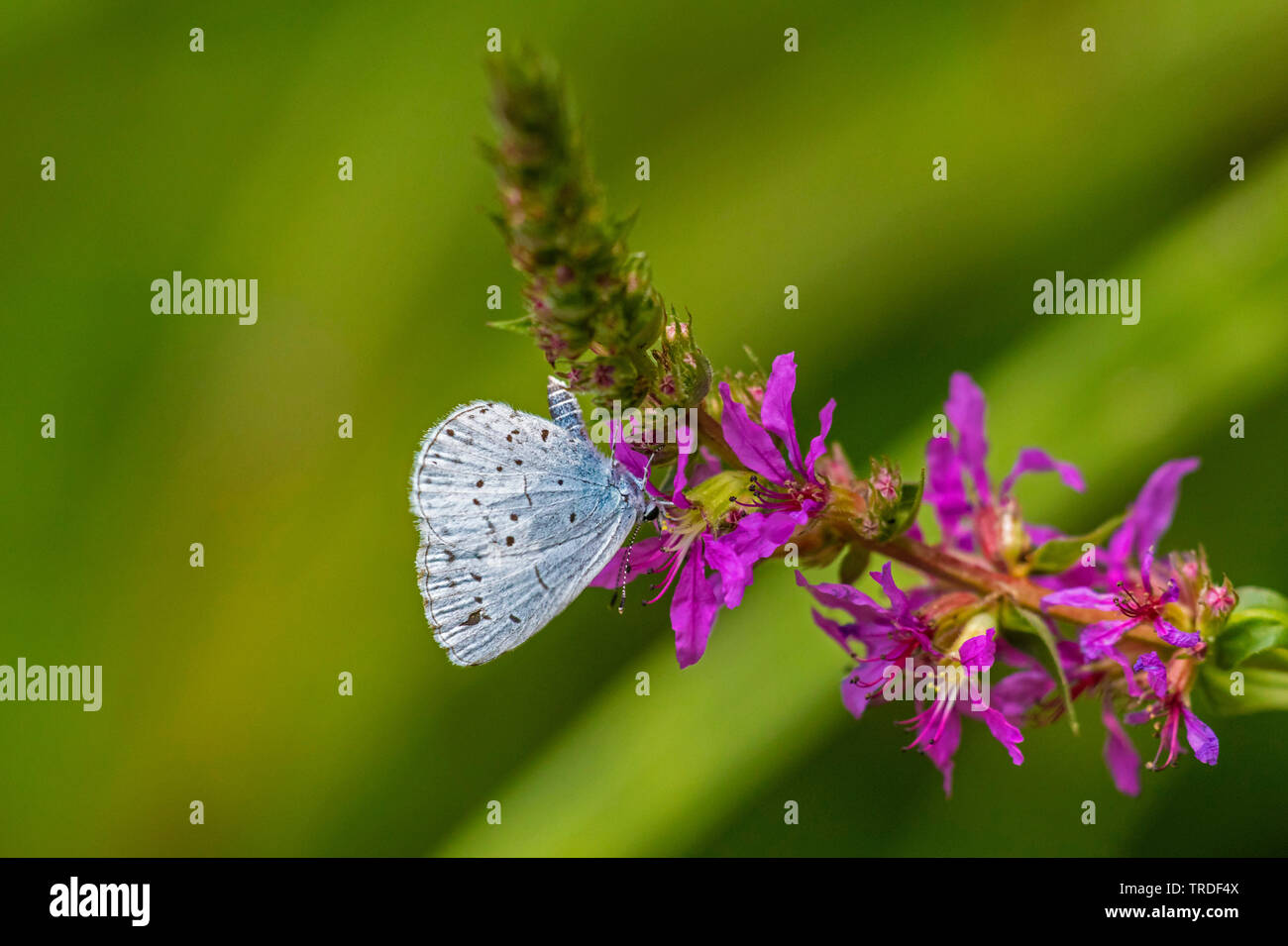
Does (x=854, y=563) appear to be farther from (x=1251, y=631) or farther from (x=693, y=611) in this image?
Answer: (x=1251, y=631)

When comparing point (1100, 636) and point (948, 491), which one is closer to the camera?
point (1100, 636)

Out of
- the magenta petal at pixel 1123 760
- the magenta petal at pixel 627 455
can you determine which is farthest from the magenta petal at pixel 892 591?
the magenta petal at pixel 1123 760

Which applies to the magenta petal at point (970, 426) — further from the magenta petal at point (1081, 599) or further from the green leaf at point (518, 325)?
the green leaf at point (518, 325)

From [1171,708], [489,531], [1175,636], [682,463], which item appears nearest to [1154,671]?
[1175,636]

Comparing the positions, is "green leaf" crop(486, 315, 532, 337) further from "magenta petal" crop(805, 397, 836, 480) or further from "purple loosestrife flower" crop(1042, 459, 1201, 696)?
"purple loosestrife flower" crop(1042, 459, 1201, 696)

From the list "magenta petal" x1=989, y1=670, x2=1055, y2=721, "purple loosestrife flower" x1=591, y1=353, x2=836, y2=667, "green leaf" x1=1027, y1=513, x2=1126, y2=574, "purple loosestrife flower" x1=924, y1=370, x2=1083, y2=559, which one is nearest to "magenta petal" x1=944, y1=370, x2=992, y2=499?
"purple loosestrife flower" x1=924, y1=370, x2=1083, y2=559

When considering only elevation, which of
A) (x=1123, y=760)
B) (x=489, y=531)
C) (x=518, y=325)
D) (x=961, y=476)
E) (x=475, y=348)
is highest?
(x=475, y=348)

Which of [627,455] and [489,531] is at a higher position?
[627,455]
